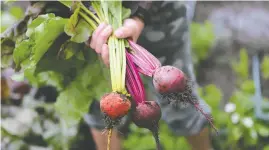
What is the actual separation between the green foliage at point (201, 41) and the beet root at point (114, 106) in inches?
57.3

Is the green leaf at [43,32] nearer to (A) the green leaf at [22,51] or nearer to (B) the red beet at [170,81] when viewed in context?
(A) the green leaf at [22,51]

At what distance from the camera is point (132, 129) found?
2.13 meters

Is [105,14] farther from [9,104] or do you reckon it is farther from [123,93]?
[9,104]

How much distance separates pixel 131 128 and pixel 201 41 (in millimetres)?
595

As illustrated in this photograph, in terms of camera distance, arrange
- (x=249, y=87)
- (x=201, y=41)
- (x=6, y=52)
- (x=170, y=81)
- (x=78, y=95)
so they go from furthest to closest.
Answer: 1. (x=201, y=41)
2. (x=249, y=87)
3. (x=78, y=95)
4. (x=6, y=52)
5. (x=170, y=81)

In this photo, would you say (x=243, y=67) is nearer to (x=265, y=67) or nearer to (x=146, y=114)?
(x=265, y=67)

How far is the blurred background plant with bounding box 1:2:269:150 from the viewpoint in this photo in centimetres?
194

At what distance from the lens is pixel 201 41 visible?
249 cm

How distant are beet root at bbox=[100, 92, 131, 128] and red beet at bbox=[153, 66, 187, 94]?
0.23ft

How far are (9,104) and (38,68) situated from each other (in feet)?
2.31

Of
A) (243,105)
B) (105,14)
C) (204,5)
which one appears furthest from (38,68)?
(204,5)

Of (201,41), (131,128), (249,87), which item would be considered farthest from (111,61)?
(201,41)

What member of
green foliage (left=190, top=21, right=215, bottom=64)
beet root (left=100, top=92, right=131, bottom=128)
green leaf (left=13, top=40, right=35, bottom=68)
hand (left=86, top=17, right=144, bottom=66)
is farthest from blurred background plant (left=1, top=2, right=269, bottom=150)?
beet root (left=100, top=92, right=131, bottom=128)

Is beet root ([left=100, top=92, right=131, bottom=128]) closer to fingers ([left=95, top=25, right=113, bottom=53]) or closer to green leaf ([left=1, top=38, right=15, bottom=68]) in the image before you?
fingers ([left=95, top=25, right=113, bottom=53])
